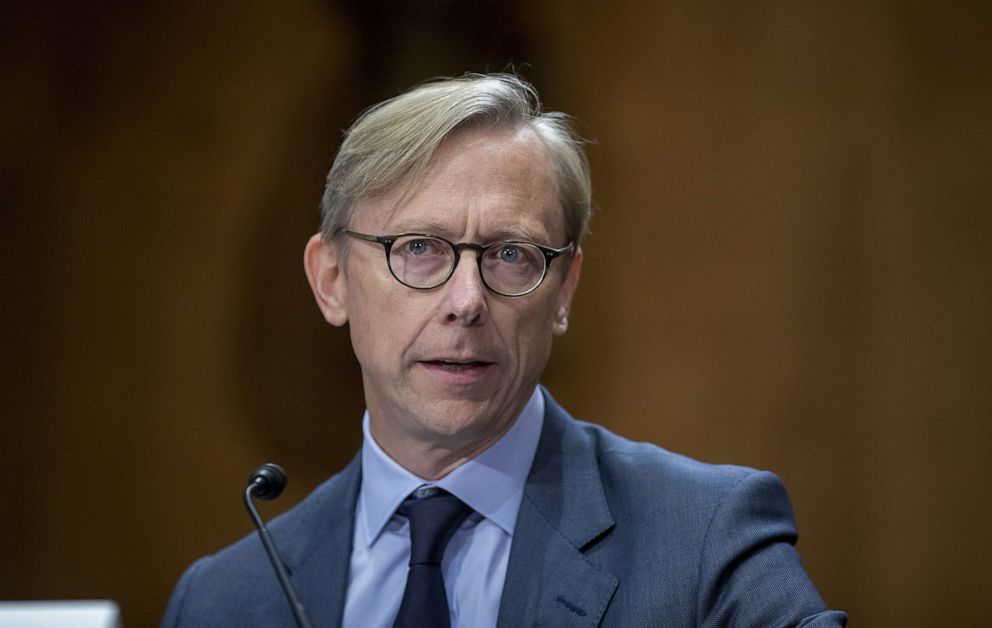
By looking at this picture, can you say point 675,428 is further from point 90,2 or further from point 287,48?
point 90,2

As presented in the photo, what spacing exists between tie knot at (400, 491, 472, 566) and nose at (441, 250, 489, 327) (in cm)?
32

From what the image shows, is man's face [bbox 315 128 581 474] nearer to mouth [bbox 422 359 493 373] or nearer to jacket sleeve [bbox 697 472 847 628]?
mouth [bbox 422 359 493 373]

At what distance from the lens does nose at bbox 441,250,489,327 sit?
1.89 metres

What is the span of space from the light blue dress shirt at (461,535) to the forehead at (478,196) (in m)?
0.35

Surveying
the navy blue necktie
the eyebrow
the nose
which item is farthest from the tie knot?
the eyebrow

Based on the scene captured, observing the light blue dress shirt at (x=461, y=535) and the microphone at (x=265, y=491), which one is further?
the light blue dress shirt at (x=461, y=535)

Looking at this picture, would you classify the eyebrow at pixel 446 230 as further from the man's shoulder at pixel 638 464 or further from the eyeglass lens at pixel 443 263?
the man's shoulder at pixel 638 464

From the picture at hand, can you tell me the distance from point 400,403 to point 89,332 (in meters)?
2.24

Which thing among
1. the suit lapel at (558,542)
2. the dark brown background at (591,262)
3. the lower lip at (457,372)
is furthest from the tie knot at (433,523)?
the dark brown background at (591,262)

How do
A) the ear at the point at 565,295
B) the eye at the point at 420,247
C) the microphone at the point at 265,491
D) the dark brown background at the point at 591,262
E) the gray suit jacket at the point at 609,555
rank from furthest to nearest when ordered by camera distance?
1. the dark brown background at the point at 591,262
2. the ear at the point at 565,295
3. the eye at the point at 420,247
4. the gray suit jacket at the point at 609,555
5. the microphone at the point at 265,491

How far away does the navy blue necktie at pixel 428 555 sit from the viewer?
1.92 metres

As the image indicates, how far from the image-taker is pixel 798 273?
12.5 ft

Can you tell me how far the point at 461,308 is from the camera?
1886mm

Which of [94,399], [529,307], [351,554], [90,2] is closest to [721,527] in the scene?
[529,307]
